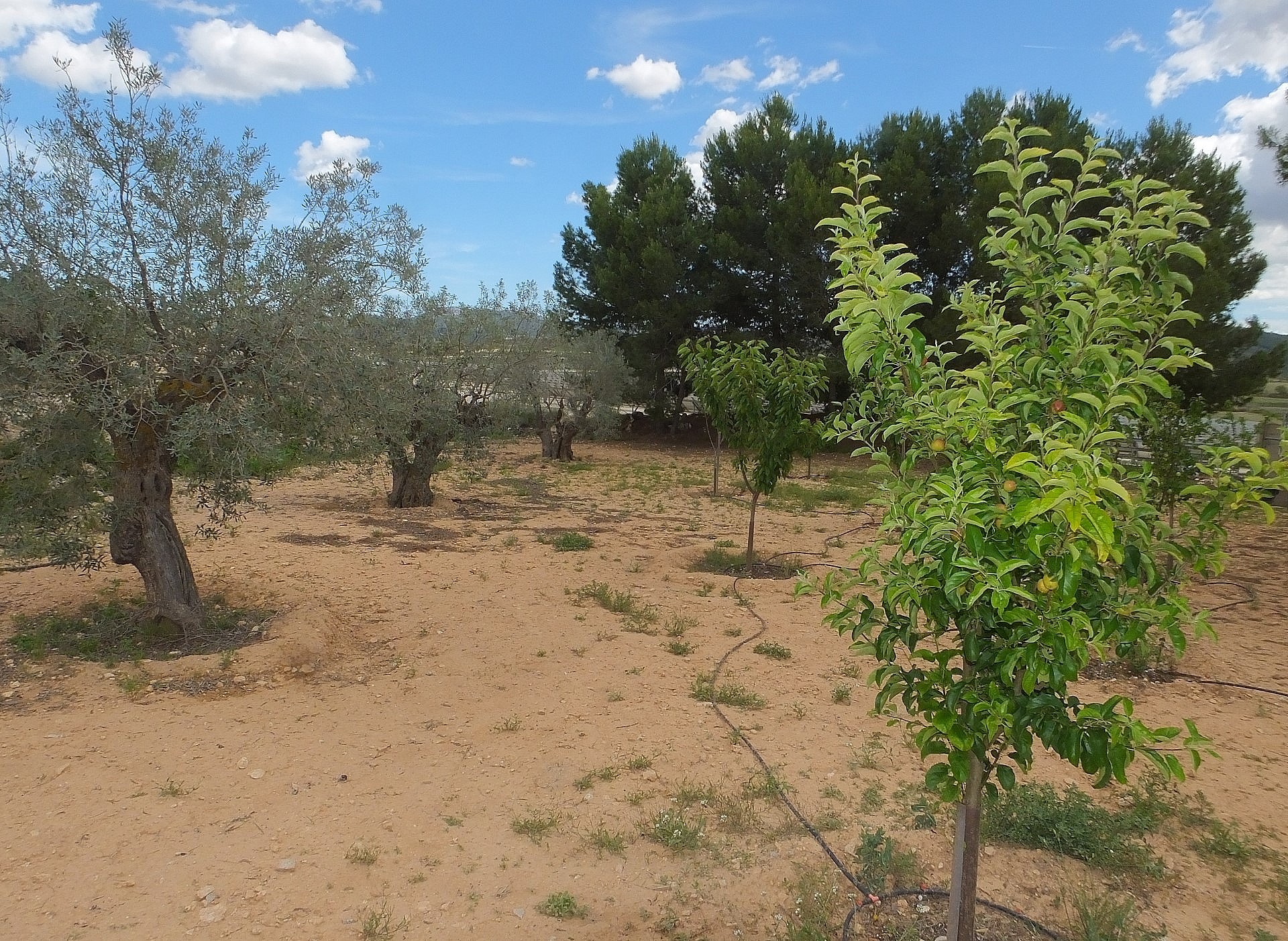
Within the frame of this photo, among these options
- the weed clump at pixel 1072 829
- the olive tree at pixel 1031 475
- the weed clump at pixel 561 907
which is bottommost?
the weed clump at pixel 561 907

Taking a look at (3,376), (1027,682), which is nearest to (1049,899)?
(1027,682)

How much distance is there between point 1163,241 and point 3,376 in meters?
6.11

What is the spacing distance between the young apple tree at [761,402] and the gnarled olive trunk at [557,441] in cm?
1231

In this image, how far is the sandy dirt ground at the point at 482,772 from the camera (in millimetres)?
3457

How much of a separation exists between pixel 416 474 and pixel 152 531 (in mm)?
7331

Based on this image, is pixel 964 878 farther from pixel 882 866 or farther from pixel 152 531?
pixel 152 531

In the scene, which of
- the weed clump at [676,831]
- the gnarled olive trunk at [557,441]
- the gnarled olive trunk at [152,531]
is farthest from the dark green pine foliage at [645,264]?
the weed clump at [676,831]

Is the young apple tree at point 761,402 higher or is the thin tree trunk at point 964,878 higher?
the young apple tree at point 761,402

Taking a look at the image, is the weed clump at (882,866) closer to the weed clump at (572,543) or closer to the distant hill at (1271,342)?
the weed clump at (572,543)

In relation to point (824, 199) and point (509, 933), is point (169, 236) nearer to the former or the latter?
point (509, 933)

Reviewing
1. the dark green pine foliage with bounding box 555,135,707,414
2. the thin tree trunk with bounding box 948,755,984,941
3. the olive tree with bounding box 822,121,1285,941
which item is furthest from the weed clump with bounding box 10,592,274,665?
the dark green pine foliage with bounding box 555,135,707,414

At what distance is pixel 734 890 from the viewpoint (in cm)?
358

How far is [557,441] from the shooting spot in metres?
22.3

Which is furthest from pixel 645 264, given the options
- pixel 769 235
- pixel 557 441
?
pixel 557 441
